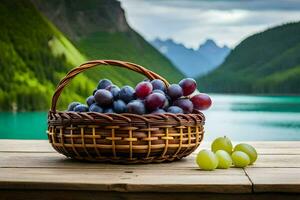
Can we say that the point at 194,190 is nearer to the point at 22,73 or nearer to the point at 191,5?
the point at 22,73

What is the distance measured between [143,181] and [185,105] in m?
0.53

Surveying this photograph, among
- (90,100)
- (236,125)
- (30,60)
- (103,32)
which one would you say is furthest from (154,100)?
(103,32)

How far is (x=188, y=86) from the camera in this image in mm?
2334

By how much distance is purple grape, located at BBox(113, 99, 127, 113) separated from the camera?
2.23 metres

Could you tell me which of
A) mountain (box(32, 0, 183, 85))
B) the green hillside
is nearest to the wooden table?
the green hillside

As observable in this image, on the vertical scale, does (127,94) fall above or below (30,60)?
above

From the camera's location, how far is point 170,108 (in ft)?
A: 7.41

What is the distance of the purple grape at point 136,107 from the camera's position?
2.19 m

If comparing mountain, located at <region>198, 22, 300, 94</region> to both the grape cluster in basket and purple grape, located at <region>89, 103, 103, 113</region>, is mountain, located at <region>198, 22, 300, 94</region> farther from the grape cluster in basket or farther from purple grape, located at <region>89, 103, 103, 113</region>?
purple grape, located at <region>89, 103, 103, 113</region>

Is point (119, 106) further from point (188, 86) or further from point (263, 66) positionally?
point (263, 66)

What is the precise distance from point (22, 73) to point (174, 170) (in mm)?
63060

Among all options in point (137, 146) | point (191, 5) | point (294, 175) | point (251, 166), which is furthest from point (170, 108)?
point (191, 5)

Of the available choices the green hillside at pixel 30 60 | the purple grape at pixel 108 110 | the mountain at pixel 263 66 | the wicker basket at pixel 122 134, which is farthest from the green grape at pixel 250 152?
the mountain at pixel 263 66

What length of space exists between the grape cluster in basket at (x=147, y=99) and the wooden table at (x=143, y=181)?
21 centimetres
